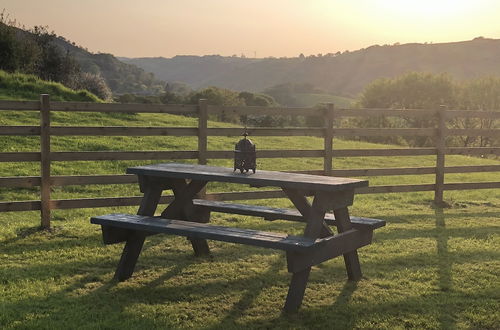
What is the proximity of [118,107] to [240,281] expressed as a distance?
3.77 meters

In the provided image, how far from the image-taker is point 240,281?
5.44 meters

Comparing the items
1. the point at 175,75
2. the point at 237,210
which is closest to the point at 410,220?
the point at 237,210

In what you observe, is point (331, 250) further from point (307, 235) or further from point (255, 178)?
point (255, 178)

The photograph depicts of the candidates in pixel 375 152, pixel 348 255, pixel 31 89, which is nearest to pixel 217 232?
pixel 348 255

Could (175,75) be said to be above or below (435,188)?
above

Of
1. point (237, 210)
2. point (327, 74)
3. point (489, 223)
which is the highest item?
point (327, 74)

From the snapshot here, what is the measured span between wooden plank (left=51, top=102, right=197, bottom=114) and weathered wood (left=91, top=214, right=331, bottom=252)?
2.79m

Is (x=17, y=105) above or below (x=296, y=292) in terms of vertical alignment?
above

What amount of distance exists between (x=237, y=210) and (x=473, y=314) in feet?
8.46

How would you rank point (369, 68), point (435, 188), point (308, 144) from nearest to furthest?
point (435, 188), point (308, 144), point (369, 68)

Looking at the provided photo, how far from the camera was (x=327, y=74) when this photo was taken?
134750 mm

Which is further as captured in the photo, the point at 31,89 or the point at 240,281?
the point at 31,89

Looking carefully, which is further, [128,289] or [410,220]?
[410,220]

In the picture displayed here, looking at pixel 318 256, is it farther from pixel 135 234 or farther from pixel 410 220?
pixel 410 220
